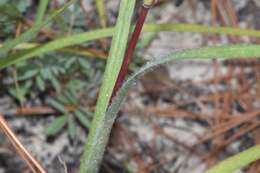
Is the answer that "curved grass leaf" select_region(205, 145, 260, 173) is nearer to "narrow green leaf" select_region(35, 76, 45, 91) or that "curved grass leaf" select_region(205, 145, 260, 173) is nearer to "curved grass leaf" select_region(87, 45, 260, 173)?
"curved grass leaf" select_region(87, 45, 260, 173)

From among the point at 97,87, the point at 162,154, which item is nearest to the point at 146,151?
the point at 162,154

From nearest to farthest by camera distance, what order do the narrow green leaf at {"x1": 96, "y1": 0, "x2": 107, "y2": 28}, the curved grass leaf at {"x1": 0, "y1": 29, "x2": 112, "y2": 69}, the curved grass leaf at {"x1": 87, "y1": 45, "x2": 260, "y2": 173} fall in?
the curved grass leaf at {"x1": 87, "y1": 45, "x2": 260, "y2": 173}, the curved grass leaf at {"x1": 0, "y1": 29, "x2": 112, "y2": 69}, the narrow green leaf at {"x1": 96, "y1": 0, "x2": 107, "y2": 28}

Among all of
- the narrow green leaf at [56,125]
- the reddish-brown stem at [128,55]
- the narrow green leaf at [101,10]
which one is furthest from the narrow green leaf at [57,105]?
the reddish-brown stem at [128,55]

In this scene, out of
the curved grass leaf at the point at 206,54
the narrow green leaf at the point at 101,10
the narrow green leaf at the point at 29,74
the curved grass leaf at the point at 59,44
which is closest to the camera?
the curved grass leaf at the point at 206,54

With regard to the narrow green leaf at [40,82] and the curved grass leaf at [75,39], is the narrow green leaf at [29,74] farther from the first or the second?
the curved grass leaf at [75,39]

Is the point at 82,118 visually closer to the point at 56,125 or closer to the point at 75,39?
the point at 56,125

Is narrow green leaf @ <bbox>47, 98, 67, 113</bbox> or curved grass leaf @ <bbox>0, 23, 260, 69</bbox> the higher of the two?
curved grass leaf @ <bbox>0, 23, 260, 69</bbox>

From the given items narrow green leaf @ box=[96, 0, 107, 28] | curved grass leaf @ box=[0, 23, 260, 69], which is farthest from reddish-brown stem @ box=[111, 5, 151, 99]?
narrow green leaf @ box=[96, 0, 107, 28]
